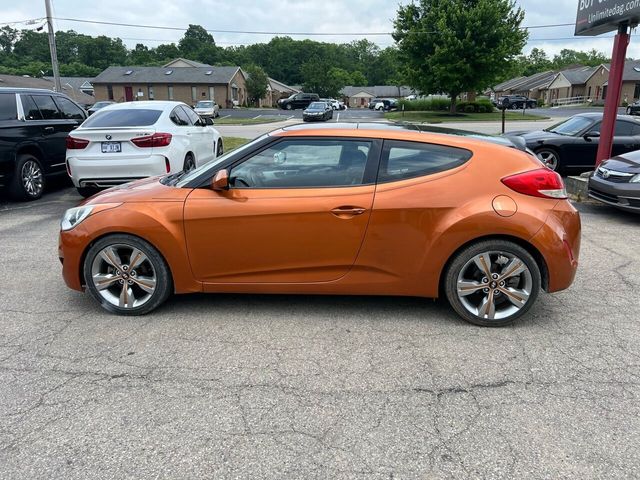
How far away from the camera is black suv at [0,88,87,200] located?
8383 millimetres

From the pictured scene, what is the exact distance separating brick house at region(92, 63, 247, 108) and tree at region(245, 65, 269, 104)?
461cm

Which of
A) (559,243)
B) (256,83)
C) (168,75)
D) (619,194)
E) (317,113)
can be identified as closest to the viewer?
(559,243)

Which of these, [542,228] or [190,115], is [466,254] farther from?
[190,115]

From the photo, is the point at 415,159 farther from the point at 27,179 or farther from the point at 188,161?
the point at 27,179

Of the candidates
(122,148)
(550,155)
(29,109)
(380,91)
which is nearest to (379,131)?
(122,148)

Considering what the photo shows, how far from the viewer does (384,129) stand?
415 cm

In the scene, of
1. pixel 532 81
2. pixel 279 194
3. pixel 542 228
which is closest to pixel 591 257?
pixel 542 228

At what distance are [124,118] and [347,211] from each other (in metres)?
5.87

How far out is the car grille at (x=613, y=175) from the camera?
7.59 meters

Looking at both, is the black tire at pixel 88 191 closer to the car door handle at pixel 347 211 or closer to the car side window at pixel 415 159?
the car door handle at pixel 347 211

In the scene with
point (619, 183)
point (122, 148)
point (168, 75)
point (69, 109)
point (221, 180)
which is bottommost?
point (619, 183)

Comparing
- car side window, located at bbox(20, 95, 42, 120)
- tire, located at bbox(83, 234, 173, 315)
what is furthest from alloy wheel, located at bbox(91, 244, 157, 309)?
car side window, located at bbox(20, 95, 42, 120)

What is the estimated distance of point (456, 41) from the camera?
119 ft

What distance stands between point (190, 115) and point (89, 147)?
7.83ft
